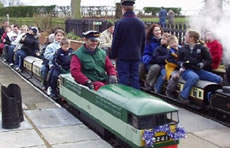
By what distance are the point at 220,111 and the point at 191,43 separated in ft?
5.17

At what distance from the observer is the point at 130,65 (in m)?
6.58

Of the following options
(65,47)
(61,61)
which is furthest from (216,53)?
(61,61)

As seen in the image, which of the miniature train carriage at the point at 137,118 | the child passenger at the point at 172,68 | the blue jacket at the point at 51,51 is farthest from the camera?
the blue jacket at the point at 51,51

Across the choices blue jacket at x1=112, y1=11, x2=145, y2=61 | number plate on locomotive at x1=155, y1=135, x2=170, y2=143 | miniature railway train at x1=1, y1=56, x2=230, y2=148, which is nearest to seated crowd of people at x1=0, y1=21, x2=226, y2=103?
blue jacket at x1=112, y1=11, x2=145, y2=61

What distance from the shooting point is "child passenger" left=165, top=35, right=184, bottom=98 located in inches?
316

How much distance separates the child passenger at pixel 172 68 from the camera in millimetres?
8029

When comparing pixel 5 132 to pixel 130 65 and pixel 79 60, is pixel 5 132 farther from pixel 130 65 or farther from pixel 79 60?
pixel 130 65

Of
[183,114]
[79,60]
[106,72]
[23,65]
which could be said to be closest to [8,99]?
[79,60]

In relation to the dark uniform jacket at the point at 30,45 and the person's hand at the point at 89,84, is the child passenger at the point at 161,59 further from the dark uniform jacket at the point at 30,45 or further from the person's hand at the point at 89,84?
the dark uniform jacket at the point at 30,45

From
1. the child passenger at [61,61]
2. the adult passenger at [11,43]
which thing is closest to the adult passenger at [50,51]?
the child passenger at [61,61]

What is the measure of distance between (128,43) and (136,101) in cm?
190

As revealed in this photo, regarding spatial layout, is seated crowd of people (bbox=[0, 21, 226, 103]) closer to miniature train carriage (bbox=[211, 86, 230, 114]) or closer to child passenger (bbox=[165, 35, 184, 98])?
child passenger (bbox=[165, 35, 184, 98])

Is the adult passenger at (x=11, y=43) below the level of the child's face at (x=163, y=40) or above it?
below

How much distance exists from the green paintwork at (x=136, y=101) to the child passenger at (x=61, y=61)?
2.95 m
